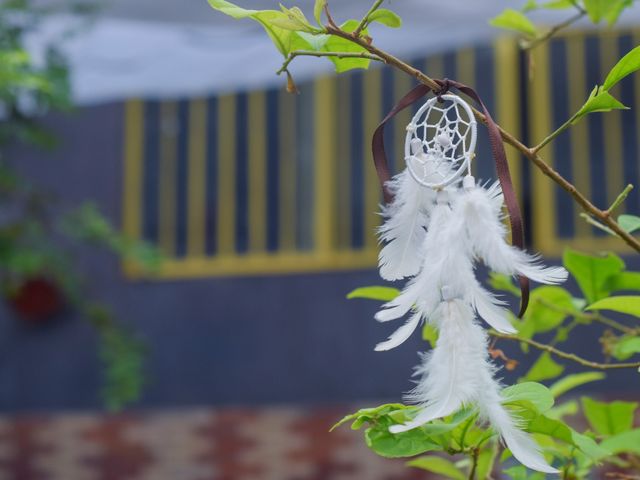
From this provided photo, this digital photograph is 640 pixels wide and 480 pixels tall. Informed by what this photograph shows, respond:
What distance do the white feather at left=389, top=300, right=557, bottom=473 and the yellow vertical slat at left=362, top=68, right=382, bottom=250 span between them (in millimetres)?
2804

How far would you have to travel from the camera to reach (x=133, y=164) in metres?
3.86

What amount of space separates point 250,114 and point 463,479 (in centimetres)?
286

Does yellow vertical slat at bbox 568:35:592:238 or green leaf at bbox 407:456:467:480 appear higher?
yellow vertical slat at bbox 568:35:592:238

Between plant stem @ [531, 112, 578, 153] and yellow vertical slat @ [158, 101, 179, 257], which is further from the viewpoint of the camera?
yellow vertical slat @ [158, 101, 179, 257]

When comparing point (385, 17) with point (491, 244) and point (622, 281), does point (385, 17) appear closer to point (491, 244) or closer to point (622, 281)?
point (491, 244)

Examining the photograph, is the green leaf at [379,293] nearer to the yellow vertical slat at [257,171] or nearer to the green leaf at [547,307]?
the green leaf at [547,307]

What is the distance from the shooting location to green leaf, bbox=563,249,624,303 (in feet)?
3.41

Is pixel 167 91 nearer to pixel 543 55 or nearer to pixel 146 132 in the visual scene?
pixel 146 132

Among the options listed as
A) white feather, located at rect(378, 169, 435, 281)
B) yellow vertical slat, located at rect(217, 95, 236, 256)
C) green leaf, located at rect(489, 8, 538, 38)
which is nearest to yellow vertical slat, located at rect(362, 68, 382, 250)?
yellow vertical slat, located at rect(217, 95, 236, 256)

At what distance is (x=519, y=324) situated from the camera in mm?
1141

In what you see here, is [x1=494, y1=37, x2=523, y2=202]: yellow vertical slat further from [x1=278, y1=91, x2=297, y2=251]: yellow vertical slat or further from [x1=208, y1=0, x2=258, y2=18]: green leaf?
[x1=208, y1=0, x2=258, y2=18]: green leaf

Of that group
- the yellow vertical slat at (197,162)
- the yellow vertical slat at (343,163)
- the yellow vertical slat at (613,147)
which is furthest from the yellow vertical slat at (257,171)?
the yellow vertical slat at (613,147)

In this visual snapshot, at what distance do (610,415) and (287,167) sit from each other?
2703 millimetres

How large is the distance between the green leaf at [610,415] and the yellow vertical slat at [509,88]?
88.9 inches
